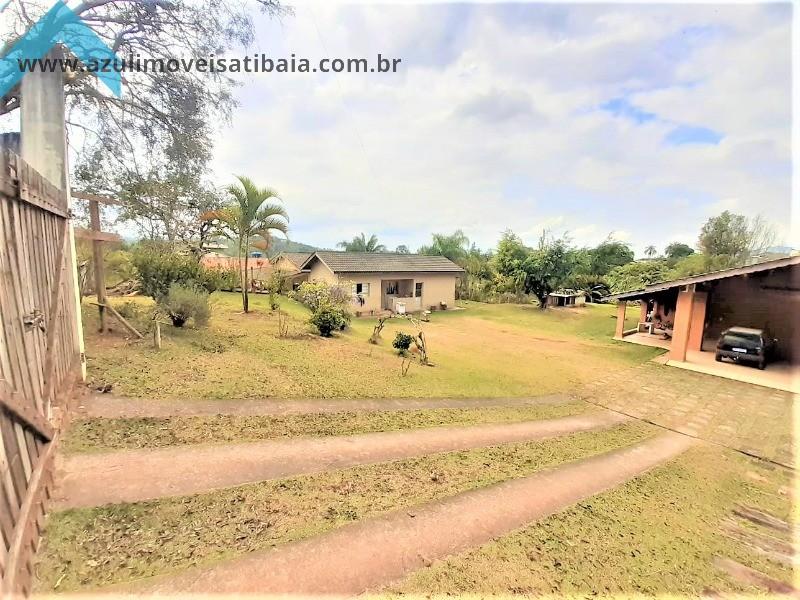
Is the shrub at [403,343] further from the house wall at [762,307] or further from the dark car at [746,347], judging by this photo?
the house wall at [762,307]

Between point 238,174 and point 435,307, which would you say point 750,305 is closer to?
point 435,307

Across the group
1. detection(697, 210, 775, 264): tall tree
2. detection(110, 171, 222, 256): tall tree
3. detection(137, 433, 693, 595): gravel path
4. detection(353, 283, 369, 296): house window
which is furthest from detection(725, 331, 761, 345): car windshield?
detection(697, 210, 775, 264): tall tree

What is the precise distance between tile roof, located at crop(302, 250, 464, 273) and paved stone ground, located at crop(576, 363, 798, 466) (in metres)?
14.1

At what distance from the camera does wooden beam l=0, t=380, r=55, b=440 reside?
6.99ft

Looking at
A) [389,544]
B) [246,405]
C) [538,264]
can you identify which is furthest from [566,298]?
[389,544]

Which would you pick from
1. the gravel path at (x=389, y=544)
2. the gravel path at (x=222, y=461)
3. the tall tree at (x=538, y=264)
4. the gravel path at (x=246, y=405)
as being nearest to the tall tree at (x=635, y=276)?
the tall tree at (x=538, y=264)

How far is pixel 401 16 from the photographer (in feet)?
19.6

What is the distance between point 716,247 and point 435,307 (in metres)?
28.9

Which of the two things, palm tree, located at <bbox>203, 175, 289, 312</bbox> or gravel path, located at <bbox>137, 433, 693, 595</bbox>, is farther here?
palm tree, located at <bbox>203, 175, 289, 312</bbox>

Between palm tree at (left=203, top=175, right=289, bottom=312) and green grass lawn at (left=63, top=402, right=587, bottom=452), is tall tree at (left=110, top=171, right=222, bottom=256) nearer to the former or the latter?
palm tree at (left=203, top=175, right=289, bottom=312)

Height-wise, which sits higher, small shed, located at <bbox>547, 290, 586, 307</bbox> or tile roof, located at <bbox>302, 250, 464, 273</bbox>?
tile roof, located at <bbox>302, 250, 464, 273</bbox>

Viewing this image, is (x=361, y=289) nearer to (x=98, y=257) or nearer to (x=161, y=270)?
(x=161, y=270)

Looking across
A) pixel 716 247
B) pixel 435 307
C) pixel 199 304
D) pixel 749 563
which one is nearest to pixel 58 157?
pixel 199 304

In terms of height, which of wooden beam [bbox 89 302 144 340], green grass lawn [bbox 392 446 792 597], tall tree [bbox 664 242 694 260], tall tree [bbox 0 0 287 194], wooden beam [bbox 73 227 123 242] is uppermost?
tall tree [bbox 664 242 694 260]
